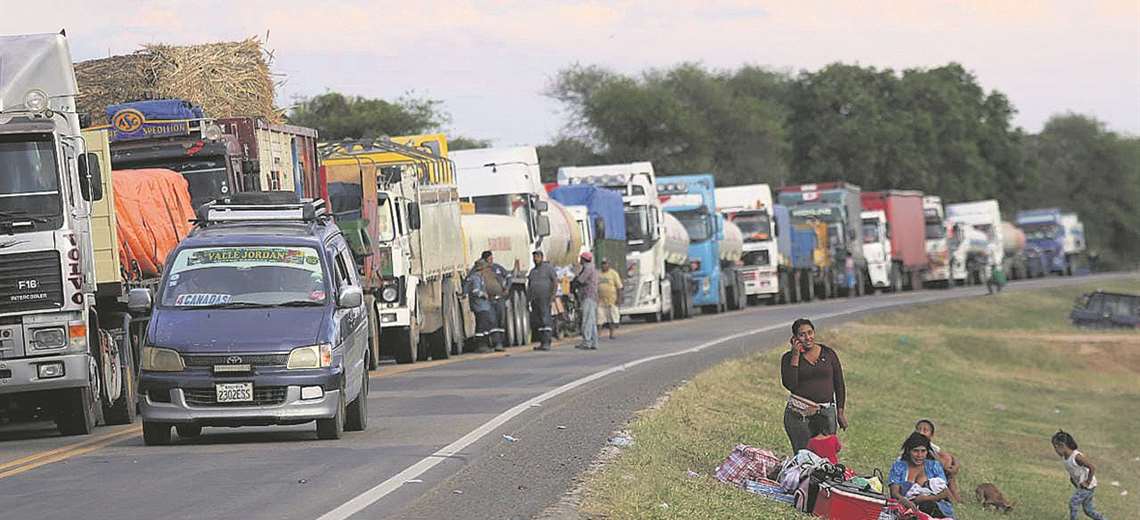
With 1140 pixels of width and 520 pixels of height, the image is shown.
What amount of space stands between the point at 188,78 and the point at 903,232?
173 ft

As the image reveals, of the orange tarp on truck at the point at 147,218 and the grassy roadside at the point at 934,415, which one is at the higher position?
the orange tarp on truck at the point at 147,218

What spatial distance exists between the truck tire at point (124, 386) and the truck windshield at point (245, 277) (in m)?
3.37

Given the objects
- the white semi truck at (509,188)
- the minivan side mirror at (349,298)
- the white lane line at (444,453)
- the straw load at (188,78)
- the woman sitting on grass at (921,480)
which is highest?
the straw load at (188,78)

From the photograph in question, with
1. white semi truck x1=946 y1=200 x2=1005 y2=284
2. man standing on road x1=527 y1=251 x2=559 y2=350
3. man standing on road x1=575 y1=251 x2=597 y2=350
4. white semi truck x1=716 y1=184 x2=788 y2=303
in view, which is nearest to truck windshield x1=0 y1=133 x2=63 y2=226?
man standing on road x1=575 y1=251 x2=597 y2=350

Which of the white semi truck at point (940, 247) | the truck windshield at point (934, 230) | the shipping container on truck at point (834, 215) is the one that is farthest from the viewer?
the white semi truck at point (940, 247)

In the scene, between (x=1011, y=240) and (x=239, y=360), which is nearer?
(x=239, y=360)

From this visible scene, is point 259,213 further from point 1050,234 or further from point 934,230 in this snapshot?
point 1050,234

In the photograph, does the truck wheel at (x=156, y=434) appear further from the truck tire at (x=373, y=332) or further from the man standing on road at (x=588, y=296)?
the man standing on road at (x=588, y=296)

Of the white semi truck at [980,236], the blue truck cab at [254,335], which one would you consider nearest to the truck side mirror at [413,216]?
the blue truck cab at [254,335]

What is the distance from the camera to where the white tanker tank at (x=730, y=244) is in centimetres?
5656

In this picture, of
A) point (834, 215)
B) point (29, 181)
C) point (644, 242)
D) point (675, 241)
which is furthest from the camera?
point (834, 215)

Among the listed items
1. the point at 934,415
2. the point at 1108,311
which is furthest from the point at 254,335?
the point at 1108,311

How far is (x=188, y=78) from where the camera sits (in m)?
27.1

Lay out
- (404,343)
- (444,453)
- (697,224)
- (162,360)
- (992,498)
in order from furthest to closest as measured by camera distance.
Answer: (697,224), (404,343), (992,498), (162,360), (444,453)
